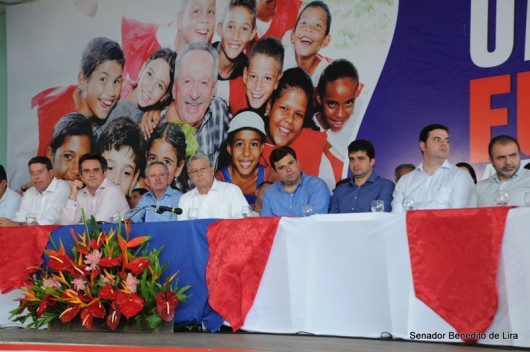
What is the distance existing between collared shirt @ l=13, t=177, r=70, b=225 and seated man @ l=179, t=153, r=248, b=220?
1.17 m

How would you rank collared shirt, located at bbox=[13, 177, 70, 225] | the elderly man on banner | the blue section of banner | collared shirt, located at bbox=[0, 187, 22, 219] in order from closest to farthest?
the blue section of banner, collared shirt, located at bbox=[13, 177, 70, 225], collared shirt, located at bbox=[0, 187, 22, 219], the elderly man on banner

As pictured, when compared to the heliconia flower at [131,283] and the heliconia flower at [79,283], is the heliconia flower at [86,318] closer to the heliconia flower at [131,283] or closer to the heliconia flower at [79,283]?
the heliconia flower at [79,283]

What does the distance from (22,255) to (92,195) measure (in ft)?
2.54

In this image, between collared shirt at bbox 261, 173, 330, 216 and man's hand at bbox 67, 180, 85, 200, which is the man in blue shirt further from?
man's hand at bbox 67, 180, 85, 200

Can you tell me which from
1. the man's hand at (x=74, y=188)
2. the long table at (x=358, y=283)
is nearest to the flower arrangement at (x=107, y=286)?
the long table at (x=358, y=283)

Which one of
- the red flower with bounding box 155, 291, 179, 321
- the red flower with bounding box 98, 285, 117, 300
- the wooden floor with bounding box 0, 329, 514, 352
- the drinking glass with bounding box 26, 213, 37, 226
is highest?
the drinking glass with bounding box 26, 213, 37, 226

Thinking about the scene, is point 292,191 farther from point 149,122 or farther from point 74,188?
point 149,122

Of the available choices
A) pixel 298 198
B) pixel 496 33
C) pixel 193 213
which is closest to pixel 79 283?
pixel 193 213

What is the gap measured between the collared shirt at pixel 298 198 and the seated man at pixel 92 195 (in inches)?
35.0

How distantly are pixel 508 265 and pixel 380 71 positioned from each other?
2465 millimetres

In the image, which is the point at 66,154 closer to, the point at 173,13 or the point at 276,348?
the point at 173,13

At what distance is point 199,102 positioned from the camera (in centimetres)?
625

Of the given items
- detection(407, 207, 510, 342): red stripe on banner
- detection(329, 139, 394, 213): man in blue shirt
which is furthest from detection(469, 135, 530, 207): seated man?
detection(407, 207, 510, 342): red stripe on banner

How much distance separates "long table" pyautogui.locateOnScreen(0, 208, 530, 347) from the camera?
10.4ft
